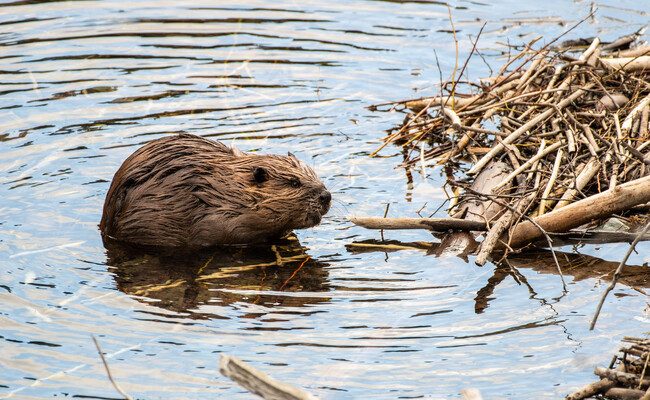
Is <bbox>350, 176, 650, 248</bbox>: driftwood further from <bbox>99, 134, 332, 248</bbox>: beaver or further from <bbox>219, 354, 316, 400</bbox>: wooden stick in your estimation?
<bbox>219, 354, 316, 400</bbox>: wooden stick

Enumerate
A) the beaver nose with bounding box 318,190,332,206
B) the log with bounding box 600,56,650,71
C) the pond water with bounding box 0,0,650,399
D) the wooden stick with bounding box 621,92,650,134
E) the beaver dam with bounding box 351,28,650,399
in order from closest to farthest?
the pond water with bounding box 0,0,650,399 → the beaver dam with bounding box 351,28,650,399 → the beaver nose with bounding box 318,190,332,206 → the wooden stick with bounding box 621,92,650,134 → the log with bounding box 600,56,650,71

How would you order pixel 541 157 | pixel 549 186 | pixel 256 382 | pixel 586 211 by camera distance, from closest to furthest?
A: pixel 256 382 → pixel 586 211 → pixel 549 186 → pixel 541 157

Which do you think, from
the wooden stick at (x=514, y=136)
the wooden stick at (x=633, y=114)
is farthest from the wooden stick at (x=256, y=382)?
the wooden stick at (x=633, y=114)

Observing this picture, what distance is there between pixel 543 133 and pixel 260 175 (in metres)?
1.68

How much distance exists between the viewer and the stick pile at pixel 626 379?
3986 mm

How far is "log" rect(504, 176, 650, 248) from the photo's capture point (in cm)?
537

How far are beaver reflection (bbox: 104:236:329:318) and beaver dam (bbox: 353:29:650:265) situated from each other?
450mm

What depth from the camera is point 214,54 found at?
29.6ft

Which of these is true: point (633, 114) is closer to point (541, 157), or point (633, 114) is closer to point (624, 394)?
point (541, 157)

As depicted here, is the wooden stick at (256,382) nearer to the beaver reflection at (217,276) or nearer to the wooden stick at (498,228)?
the beaver reflection at (217,276)

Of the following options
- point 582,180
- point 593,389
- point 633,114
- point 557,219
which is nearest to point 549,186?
point 582,180

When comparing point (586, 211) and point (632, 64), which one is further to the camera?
point (632, 64)

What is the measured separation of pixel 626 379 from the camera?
4012 mm

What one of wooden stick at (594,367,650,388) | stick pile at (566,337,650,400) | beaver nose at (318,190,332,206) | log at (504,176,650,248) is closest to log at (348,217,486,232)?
log at (504,176,650,248)
